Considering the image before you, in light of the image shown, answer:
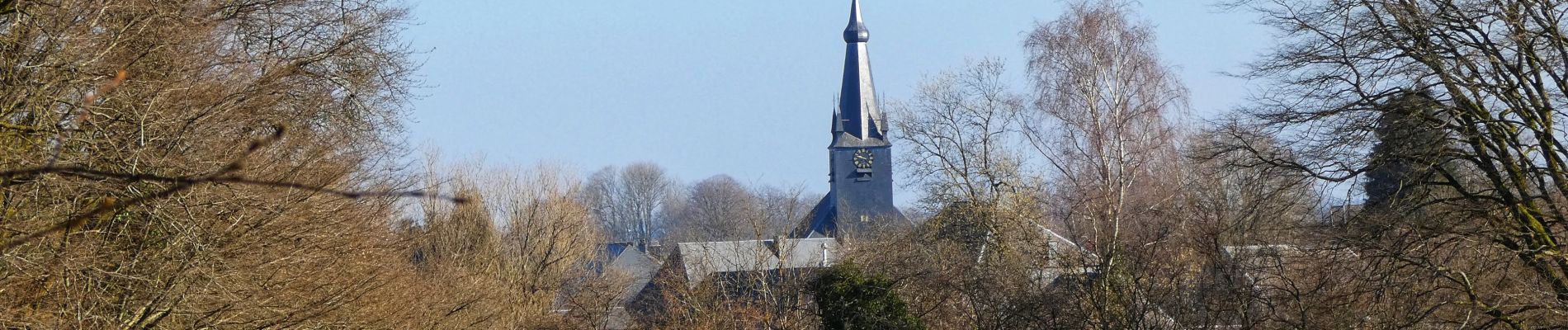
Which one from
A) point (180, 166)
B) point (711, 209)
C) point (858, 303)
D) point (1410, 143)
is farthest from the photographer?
point (711, 209)

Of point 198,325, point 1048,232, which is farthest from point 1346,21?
point 1048,232

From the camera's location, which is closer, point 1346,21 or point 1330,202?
point 1346,21

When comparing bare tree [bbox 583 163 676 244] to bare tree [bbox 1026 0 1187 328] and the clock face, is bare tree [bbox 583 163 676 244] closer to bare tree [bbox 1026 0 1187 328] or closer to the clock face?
the clock face


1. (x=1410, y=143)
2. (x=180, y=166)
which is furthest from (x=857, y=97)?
(x=180, y=166)

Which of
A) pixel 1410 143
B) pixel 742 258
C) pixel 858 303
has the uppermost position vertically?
pixel 742 258

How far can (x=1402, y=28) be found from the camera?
38.9ft

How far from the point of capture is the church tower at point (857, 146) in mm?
66812

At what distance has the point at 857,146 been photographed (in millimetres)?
68375

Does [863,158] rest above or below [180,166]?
above

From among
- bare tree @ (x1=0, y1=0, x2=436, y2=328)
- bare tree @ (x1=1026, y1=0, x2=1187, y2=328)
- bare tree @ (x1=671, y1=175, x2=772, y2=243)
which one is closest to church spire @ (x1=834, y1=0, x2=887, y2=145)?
bare tree @ (x1=671, y1=175, x2=772, y2=243)

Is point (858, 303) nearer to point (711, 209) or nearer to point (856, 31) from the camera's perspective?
point (856, 31)

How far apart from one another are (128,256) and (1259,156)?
9.48 meters

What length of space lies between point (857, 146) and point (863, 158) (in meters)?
0.76

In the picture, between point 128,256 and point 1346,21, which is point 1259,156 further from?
point 128,256
